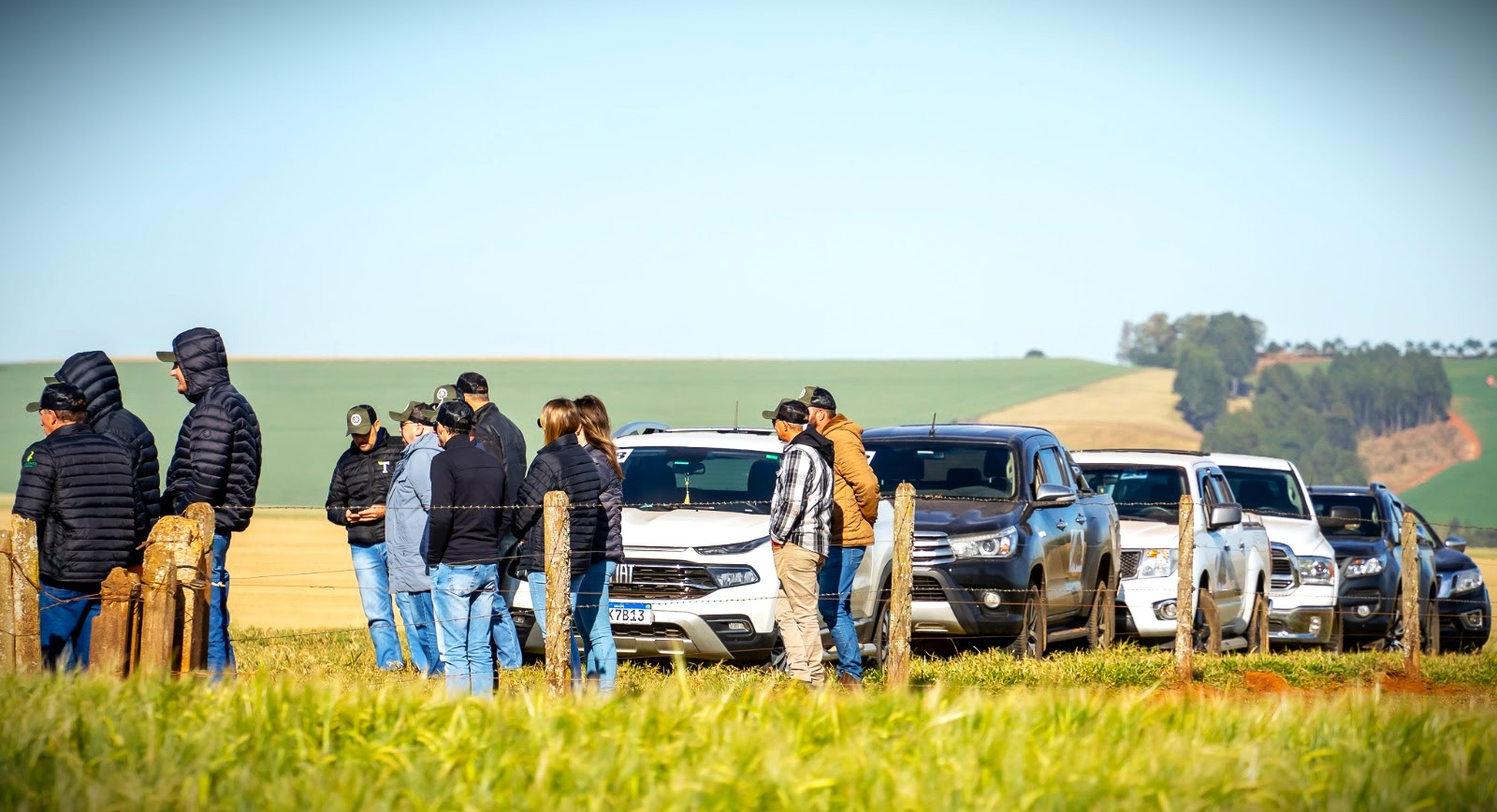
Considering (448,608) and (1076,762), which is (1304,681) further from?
(1076,762)

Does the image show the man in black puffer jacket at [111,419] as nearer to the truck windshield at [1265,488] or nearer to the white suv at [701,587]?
the white suv at [701,587]

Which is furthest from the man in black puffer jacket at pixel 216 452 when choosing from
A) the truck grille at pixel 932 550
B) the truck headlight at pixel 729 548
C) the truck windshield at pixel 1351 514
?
the truck windshield at pixel 1351 514

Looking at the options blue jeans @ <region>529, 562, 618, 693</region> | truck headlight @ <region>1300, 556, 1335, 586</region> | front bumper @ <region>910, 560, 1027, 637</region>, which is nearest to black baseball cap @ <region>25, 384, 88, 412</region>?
blue jeans @ <region>529, 562, 618, 693</region>

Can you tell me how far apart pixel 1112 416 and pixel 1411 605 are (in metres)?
86.2

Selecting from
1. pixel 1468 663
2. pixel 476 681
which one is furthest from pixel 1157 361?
pixel 476 681

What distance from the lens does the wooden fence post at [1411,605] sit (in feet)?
51.7

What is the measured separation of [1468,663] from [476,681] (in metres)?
11.0

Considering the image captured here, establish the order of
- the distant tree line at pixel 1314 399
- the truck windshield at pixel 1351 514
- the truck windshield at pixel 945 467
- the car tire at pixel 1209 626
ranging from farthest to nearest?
the distant tree line at pixel 1314 399 → the truck windshield at pixel 1351 514 → the car tire at pixel 1209 626 → the truck windshield at pixel 945 467

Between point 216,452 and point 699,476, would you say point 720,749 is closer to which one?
point 216,452

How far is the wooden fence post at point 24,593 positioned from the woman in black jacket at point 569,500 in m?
2.97

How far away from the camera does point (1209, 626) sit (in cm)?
1689

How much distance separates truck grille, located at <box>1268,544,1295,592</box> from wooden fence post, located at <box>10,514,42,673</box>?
1423cm

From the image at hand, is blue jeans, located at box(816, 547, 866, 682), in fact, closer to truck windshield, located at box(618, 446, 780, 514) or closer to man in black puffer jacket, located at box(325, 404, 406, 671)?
truck windshield, located at box(618, 446, 780, 514)

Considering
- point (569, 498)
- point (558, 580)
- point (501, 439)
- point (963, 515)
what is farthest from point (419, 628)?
point (963, 515)
